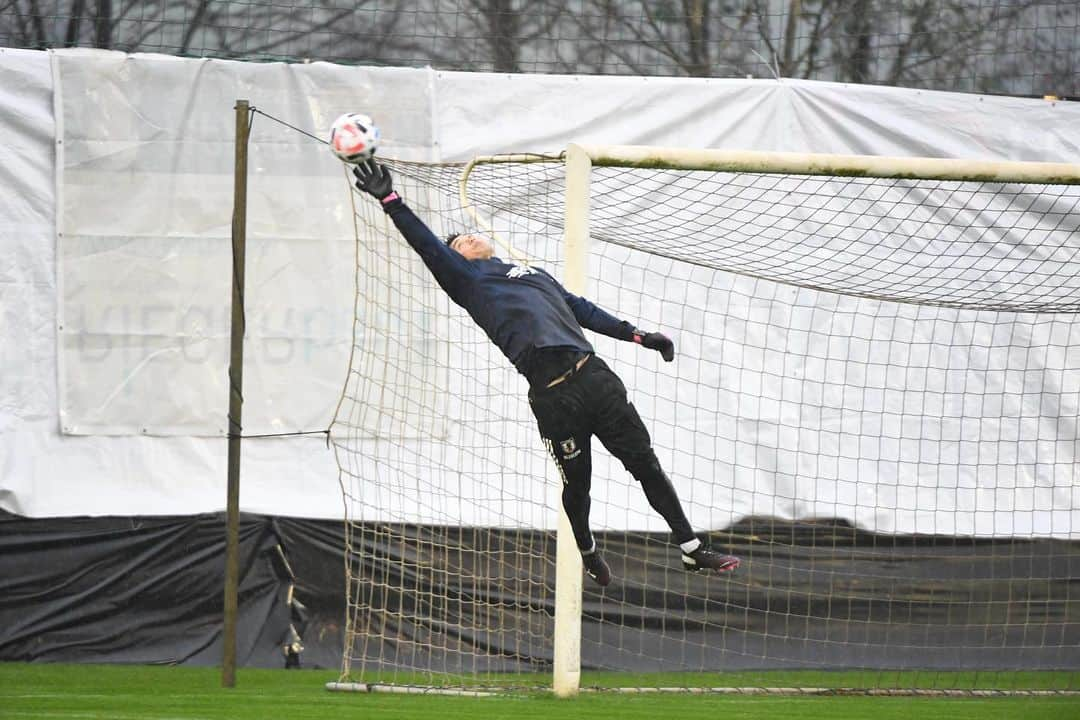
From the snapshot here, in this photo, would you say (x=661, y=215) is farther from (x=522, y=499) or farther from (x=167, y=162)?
(x=167, y=162)

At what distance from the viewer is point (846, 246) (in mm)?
10211

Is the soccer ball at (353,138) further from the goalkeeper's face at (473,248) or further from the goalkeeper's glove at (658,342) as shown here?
the goalkeeper's glove at (658,342)

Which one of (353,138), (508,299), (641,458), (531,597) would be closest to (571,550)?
(641,458)

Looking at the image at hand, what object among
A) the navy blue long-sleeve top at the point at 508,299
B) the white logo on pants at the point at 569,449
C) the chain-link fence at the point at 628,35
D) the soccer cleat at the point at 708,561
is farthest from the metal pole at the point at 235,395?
the soccer cleat at the point at 708,561

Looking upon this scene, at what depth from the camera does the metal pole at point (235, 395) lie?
7.85 meters

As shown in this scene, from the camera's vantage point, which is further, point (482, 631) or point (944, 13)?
point (944, 13)

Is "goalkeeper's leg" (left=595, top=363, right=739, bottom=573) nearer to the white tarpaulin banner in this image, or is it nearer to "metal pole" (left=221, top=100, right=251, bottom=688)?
"metal pole" (left=221, top=100, right=251, bottom=688)

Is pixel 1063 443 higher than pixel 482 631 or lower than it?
higher

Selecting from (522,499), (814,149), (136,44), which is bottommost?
(522,499)

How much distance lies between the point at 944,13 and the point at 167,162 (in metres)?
5.94

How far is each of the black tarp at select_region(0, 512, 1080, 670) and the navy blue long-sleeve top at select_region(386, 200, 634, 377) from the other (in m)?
2.93

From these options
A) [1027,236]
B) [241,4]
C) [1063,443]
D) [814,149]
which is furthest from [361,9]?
[1063,443]

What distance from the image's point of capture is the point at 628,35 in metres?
10.4

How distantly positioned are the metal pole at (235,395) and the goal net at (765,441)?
1.64 metres
